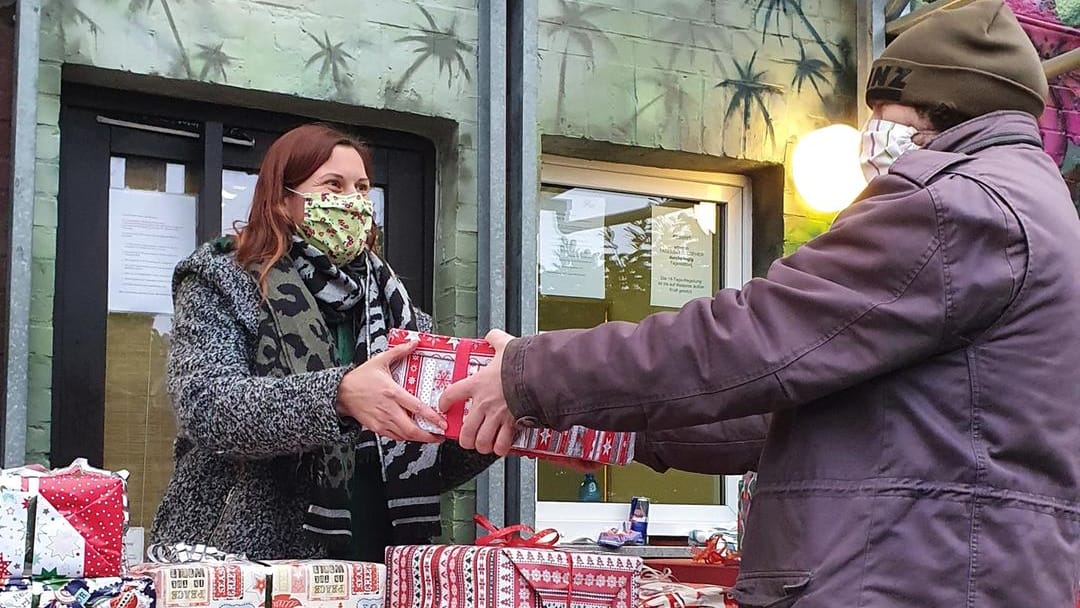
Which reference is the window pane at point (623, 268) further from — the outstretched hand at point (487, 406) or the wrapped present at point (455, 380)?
the outstretched hand at point (487, 406)

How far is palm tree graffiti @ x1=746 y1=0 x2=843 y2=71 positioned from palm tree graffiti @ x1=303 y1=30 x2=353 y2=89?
4.70 ft

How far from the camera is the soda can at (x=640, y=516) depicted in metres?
4.00

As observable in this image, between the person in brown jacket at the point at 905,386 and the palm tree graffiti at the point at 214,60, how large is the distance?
6.76 ft

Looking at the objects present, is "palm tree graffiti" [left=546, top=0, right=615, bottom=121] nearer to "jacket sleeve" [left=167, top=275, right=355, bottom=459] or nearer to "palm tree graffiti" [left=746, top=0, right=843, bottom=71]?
"palm tree graffiti" [left=746, top=0, right=843, bottom=71]

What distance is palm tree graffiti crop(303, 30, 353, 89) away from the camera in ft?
12.3

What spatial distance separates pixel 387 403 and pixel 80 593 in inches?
22.4

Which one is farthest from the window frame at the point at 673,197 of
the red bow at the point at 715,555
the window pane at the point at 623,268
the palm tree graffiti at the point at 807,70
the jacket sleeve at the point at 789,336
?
the jacket sleeve at the point at 789,336

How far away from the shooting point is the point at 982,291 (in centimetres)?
172

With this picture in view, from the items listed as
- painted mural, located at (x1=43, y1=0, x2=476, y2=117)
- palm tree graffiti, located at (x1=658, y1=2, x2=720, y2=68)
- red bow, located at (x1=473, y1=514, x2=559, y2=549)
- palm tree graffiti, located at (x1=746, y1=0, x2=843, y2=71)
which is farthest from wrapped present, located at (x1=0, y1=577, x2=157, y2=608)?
palm tree graffiti, located at (x1=746, y1=0, x2=843, y2=71)

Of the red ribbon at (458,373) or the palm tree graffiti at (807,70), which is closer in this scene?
the red ribbon at (458,373)

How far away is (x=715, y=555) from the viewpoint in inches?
135

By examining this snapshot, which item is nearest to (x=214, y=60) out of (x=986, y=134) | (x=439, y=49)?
(x=439, y=49)

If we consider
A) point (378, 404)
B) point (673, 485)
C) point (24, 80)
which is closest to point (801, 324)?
point (378, 404)

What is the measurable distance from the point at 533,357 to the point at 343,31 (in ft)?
6.90
